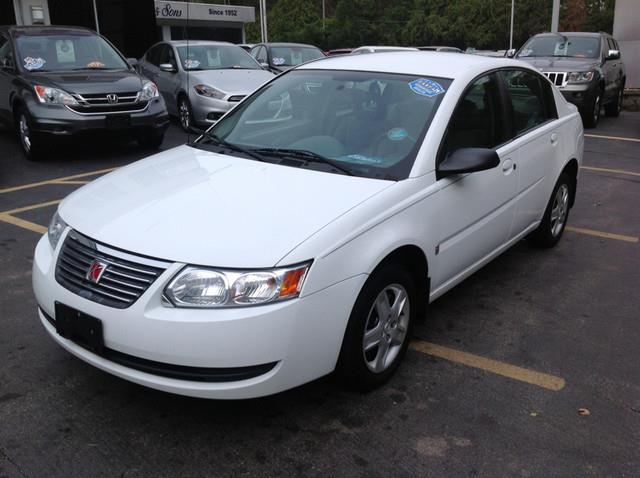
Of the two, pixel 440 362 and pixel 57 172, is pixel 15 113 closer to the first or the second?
pixel 57 172

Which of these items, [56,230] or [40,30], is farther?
[40,30]

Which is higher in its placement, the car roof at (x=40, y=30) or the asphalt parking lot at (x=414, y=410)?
the car roof at (x=40, y=30)

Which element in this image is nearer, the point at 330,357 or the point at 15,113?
the point at 330,357

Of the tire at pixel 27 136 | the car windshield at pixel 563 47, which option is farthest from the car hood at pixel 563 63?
the tire at pixel 27 136

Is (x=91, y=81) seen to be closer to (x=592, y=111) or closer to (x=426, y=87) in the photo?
(x=426, y=87)

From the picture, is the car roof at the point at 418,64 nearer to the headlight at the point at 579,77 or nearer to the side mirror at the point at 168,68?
the side mirror at the point at 168,68

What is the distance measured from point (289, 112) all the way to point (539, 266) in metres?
2.38

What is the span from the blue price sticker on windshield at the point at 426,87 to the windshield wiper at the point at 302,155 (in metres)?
0.73

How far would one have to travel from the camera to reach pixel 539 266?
5148 mm

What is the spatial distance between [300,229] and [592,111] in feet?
36.0

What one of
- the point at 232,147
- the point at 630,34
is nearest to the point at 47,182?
the point at 232,147

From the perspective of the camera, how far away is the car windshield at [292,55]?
1455 centimetres

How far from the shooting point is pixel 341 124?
386 centimetres

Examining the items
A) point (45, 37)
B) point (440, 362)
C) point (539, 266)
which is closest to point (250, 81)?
point (45, 37)
